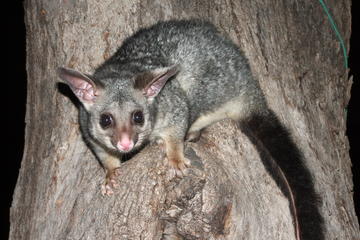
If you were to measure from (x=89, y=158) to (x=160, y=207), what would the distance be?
0.90 m

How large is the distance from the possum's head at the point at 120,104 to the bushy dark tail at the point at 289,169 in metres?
0.88

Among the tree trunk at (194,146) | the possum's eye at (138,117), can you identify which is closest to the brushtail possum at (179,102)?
the possum's eye at (138,117)

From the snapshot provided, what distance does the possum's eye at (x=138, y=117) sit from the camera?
340cm

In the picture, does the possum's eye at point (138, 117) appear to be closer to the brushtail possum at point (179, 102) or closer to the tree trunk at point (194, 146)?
the brushtail possum at point (179, 102)

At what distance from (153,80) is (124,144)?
484 mm

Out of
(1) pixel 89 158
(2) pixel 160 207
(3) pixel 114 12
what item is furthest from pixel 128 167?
(3) pixel 114 12

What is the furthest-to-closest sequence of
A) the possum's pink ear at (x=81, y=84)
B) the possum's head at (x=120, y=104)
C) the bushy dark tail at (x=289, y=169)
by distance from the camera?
1. the bushy dark tail at (x=289, y=169)
2. the possum's head at (x=120, y=104)
3. the possum's pink ear at (x=81, y=84)

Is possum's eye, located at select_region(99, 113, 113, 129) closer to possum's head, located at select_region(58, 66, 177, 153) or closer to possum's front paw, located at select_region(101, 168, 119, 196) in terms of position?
possum's head, located at select_region(58, 66, 177, 153)

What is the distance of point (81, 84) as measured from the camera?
11.2 feet

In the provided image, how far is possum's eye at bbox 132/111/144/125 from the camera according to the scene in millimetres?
3400

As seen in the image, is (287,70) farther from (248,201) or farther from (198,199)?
(198,199)

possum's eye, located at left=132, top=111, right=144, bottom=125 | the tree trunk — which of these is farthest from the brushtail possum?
the tree trunk

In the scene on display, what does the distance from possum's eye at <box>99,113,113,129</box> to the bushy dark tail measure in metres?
1.12

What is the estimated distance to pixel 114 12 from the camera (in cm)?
433
